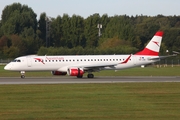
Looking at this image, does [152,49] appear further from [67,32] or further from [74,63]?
[67,32]

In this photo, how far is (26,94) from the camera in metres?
29.2

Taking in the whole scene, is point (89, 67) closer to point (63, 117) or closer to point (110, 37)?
point (63, 117)

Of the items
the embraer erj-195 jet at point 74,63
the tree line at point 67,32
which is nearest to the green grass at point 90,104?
the embraer erj-195 jet at point 74,63

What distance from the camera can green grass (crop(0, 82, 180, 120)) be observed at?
20.4m

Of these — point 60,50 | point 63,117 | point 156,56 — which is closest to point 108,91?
point 63,117

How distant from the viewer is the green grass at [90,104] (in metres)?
20.4

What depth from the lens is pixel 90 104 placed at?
949 inches

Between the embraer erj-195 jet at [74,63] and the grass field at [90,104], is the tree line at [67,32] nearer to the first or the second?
the embraer erj-195 jet at [74,63]

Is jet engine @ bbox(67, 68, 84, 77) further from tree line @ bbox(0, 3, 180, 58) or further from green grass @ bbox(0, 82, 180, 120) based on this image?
tree line @ bbox(0, 3, 180, 58)

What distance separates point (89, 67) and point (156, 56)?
824 centimetres

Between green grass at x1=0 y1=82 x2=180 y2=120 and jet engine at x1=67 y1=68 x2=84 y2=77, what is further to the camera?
jet engine at x1=67 y1=68 x2=84 y2=77

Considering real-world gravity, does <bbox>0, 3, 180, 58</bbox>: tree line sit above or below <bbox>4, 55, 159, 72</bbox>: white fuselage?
above

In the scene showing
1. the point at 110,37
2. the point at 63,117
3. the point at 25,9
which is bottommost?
the point at 63,117

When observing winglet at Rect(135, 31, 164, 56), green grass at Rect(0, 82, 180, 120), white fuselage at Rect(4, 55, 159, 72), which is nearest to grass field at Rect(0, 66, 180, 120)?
green grass at Rect(0, 82, 180, 120)
